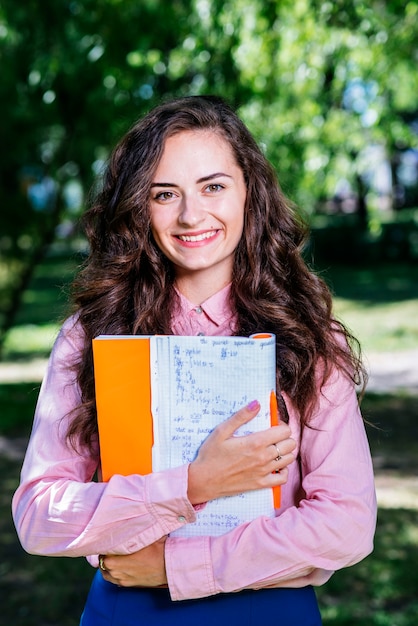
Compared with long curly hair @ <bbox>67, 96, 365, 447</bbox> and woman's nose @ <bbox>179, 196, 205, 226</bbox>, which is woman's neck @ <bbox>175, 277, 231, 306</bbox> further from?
woman's nose @ <bbox>179, 196, 205, 226</bbox>

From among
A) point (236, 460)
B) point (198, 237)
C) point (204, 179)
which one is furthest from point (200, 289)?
point (236, 460)

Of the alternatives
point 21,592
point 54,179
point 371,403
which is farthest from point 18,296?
point 21,592

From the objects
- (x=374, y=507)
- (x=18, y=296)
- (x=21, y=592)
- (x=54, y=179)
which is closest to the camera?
(x=374, y=507)

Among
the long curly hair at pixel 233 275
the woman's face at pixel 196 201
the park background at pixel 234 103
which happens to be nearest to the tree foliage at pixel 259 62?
the park background at pixel 234 103

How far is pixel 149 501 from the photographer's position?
5.38ft

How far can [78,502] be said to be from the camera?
1.69m

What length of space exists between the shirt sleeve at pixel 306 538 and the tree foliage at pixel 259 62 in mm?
3711

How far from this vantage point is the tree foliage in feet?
18.0

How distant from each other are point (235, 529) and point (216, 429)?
214mm

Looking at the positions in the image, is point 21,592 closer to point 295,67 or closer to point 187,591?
point 187,591

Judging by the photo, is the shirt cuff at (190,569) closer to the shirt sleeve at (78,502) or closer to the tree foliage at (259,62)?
the shirt sleeve at (78,502)

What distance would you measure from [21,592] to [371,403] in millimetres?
4682

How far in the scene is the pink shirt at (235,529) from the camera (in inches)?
64.9

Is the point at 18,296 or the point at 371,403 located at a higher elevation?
the point at 18,296
